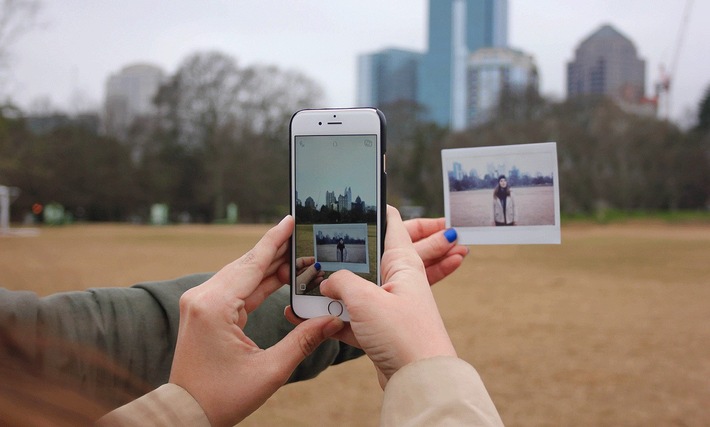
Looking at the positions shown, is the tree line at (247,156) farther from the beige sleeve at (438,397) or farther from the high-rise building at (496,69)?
the beige sleeve at (438,397)

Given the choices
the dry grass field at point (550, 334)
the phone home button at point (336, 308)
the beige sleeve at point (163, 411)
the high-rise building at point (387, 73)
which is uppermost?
the high-rise building at point (387, 73)

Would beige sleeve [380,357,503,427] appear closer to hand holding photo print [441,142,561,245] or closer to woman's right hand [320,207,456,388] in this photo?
woman's right hand [320,207,456,388]

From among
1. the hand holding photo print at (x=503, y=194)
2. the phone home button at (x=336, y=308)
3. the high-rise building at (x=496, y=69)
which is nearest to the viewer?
the phone home button at (x=336, y=308)

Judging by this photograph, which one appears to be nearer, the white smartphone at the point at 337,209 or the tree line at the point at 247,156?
the white smartphone at the point at 337,209

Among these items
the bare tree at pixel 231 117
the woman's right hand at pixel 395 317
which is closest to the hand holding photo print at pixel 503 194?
the woman's right hand at pixel 395 317

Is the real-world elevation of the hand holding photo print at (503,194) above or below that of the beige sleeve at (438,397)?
above

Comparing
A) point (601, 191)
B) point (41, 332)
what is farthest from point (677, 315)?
point (601, 191)
